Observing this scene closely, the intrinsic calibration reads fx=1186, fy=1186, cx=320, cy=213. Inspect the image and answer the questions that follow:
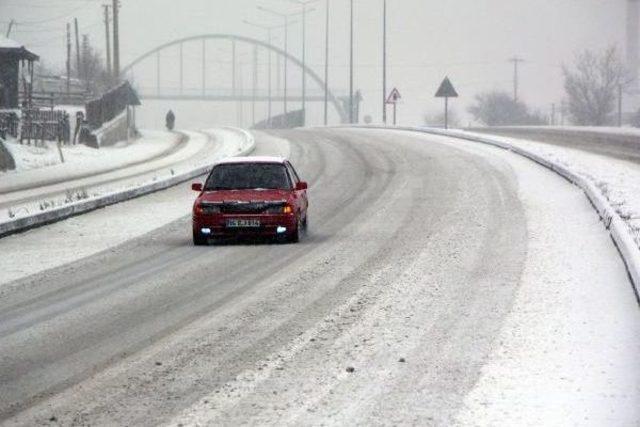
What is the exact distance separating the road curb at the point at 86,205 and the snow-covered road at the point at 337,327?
0.38 meters

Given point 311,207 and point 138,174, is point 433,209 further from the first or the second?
point 138,174

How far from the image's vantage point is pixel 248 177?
1900 centimetres

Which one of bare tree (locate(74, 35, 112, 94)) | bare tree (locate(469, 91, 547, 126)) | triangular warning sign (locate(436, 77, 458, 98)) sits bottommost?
bare tree (locate(469, 91, 547, 126))

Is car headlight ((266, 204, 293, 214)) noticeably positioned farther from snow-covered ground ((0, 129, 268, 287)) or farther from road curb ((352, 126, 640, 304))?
road curb ((352, 126, 640, 304))

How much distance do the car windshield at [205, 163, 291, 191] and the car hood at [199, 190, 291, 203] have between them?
1.06 ft

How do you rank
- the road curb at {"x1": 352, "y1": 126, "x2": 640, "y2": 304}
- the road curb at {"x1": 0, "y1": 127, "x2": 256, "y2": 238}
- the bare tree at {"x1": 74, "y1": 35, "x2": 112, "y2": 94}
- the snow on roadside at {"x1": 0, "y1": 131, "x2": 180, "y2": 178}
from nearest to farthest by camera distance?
the road curb at {"x1": 352, "y1": 126, "x2": 640, "y2": 304}
the road curb at {"x1": 0, "y1": 127, "x2": 256, "y2": 238}
the snow on roadside at {"x1": 0, "y1": 131, "x2": 180, "y2": 178}
the bare tree at {"x1": 74, "y1": 35, "x2": 112, "y2": 94}

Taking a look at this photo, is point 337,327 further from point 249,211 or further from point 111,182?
point 111,182

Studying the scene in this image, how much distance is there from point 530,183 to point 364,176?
480 cm

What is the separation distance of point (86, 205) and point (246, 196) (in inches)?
221

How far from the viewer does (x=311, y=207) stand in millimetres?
22922

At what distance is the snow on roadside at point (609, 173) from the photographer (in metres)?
18.7

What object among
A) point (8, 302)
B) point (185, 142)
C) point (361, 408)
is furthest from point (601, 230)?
point (185, 142)

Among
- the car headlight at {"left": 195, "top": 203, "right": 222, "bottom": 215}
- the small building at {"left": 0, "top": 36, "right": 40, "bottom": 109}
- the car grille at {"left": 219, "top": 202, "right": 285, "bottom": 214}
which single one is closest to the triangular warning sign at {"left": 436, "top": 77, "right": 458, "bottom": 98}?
the small building at {"left": 0, "top": 36, "right": 40, "bottom": 109}

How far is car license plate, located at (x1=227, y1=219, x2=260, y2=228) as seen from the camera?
1747cm
